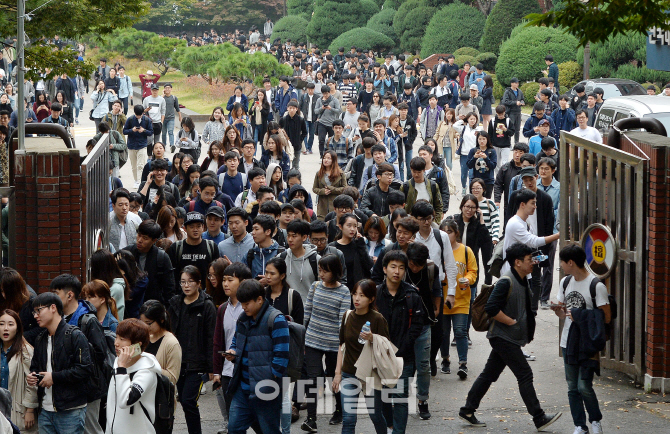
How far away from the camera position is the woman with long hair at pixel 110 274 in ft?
26.2

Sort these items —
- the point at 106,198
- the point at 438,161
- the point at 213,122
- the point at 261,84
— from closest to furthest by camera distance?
1. the point at 106,198
2. the point at 438,161
3. the point at 213,122
4. the point at 261,84

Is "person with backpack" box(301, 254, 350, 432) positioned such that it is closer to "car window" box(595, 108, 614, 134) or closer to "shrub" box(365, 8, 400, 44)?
"car window" box(595, 108, 614, 134)

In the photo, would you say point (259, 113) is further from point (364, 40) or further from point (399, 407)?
point (364, 40)

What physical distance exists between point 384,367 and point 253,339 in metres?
1.05

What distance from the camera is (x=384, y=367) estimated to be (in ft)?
23.7

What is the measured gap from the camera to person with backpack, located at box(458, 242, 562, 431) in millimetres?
7957

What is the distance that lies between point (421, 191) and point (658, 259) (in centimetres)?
361

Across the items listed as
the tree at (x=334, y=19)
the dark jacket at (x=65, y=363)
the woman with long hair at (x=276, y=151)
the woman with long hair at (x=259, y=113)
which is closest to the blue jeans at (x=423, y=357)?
the dark jacket at (x=65, y=363)

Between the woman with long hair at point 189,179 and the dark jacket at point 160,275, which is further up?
the woman with long hair at point 189,179

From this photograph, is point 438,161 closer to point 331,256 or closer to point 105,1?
point 105,1

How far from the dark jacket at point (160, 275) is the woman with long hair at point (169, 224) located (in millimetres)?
1104

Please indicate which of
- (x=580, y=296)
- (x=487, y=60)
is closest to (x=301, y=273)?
(x=580, y=296)

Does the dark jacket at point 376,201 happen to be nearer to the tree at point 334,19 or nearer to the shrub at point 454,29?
the shrub at point 454,29

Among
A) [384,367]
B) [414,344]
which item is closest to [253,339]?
[384,367]
